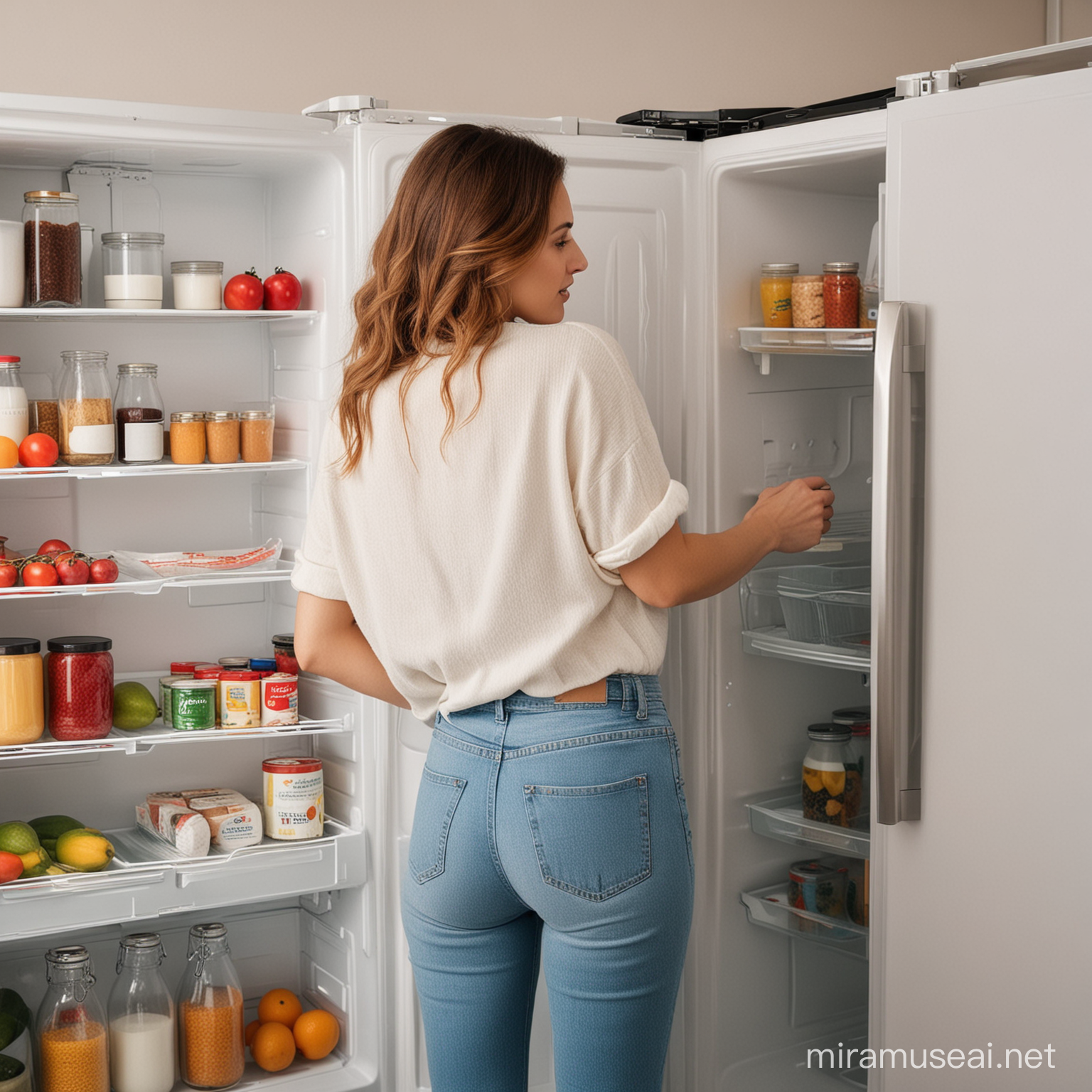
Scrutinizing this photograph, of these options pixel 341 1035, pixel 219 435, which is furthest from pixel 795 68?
pixel 341 1035

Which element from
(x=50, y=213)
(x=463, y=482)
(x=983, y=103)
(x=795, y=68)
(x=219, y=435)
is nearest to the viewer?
(x=463, y=482)

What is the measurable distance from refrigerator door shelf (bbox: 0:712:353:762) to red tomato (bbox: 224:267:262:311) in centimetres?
70

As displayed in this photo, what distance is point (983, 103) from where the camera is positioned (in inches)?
64.9

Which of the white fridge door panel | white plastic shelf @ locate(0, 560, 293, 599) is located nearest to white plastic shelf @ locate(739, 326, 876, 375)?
the white fridge door panel

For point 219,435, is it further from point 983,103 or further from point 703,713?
point 983,103

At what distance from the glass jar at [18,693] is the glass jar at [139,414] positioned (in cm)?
34

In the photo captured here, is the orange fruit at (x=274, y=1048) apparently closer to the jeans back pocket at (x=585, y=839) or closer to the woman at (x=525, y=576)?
the woman at (x=525, y=576)

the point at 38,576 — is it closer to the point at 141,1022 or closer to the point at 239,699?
the point at 239,699

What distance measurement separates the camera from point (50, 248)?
201 cm

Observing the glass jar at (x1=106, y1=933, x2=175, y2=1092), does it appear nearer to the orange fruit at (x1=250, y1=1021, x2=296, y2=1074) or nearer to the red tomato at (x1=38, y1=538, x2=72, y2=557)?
the orange fruit at (x1=250, y1=1021, x2=296, y2=1074)

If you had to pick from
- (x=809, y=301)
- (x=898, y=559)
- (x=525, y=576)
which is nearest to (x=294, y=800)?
(x=525, y=576)

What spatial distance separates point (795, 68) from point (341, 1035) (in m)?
2.33

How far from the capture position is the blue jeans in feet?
4.57

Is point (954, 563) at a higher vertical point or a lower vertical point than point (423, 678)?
higher
